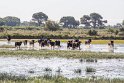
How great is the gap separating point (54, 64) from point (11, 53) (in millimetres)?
11383

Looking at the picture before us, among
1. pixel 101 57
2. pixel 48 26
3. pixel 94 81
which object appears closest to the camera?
pixel 94 81

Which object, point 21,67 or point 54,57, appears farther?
point 54,57

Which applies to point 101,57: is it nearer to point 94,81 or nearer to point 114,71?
point 114,71

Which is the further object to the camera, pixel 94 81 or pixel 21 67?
pixel 21 67

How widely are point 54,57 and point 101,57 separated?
17.2ft

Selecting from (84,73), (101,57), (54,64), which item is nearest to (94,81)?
(84,73)

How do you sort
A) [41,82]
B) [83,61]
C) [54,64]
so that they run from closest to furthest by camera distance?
[41,82], [54,64], [83,61]

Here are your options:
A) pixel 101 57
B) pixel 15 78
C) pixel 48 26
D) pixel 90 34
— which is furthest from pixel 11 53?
pixel 48 26

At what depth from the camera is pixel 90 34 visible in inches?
4705

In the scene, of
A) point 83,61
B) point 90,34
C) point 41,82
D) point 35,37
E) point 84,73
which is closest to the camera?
point 41,82

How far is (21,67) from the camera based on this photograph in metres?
35.1

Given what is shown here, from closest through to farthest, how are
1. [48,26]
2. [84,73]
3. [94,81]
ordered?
[94,81], [84,73], [48,26]

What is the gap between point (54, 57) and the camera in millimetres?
45625

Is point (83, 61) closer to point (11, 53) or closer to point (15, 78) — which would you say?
point (11, 53)
